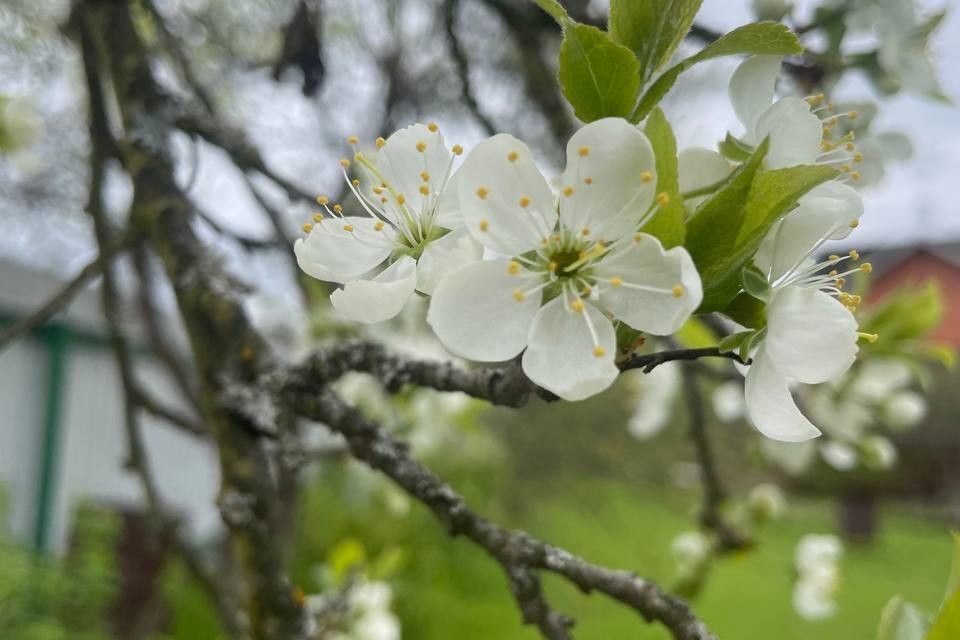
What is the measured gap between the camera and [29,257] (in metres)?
1.53

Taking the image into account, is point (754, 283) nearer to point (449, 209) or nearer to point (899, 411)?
point (449, 209)

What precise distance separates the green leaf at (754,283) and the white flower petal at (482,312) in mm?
66

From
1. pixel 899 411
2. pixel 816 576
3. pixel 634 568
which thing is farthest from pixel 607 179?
pixel 634 568

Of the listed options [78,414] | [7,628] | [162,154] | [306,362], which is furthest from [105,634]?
[306,362]

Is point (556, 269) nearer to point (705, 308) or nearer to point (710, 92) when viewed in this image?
point (705, 308)

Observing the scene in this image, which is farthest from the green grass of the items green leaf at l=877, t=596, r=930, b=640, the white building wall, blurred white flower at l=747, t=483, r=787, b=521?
green leaf at l=877, t=596, r=930, b=640

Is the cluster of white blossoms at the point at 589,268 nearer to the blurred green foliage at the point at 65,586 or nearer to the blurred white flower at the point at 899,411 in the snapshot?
the blurred white flower at the point at 899,411

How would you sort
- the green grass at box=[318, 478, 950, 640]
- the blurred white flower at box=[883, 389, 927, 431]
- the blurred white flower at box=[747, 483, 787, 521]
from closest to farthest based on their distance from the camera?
the blurred white flower at box=[883, 389, 927, 431] < the blurred white flower at box=[747, 483, 787, 521] < the green grass at box=[318, 478, 950, 640]

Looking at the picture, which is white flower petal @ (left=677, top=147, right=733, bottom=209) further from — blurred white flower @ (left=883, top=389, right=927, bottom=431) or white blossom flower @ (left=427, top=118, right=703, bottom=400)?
blurred white flower @ (left=883, top=389, right=927, bottom=431)

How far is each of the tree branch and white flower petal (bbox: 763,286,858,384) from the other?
10 centimetres

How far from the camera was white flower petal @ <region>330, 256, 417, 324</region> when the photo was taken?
23 centimetres

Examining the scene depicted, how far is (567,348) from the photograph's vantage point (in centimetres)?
24

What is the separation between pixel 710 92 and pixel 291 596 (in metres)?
1.09

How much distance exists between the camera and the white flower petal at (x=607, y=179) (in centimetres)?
22
